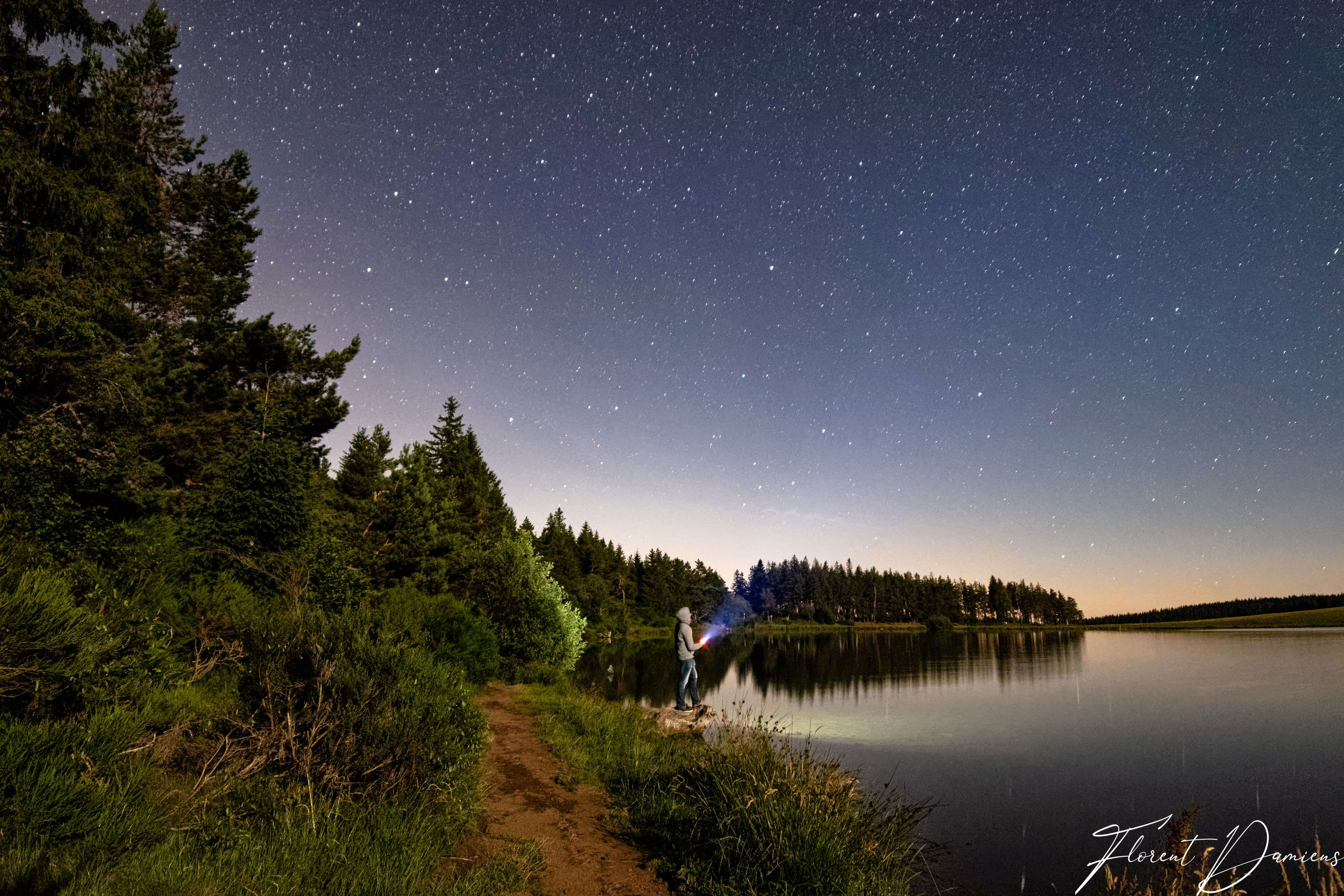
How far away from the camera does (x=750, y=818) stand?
22.3 ft

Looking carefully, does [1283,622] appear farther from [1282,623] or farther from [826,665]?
[826,665]

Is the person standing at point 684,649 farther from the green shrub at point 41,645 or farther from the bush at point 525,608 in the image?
the bush at point 525,608

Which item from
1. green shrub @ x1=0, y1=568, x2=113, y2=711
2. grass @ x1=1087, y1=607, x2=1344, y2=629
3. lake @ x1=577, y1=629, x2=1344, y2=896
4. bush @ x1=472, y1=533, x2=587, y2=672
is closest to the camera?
green shrub @ x1=0, y1=568, x2=113, y2=711

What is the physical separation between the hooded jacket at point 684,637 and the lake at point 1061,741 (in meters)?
5.34

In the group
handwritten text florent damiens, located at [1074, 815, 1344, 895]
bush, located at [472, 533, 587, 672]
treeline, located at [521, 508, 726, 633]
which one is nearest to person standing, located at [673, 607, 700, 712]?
handwritten text florent damiens, located at [1074, 815, 1344, 895]

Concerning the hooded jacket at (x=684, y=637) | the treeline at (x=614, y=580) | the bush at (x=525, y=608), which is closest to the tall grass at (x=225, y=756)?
the hooded jacket at (x=684, y=637)

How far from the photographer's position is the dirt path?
631 cm

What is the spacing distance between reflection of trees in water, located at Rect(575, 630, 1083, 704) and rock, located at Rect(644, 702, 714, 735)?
979cm

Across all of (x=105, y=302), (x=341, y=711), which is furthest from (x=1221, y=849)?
(x=105, y=302)

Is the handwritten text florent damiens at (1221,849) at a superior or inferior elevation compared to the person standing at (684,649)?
inferior

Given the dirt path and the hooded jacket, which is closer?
the dirt path

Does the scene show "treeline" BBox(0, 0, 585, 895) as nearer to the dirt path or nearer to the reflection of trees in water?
the dirt path

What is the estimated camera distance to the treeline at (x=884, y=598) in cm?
14650

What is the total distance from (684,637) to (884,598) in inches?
5920
